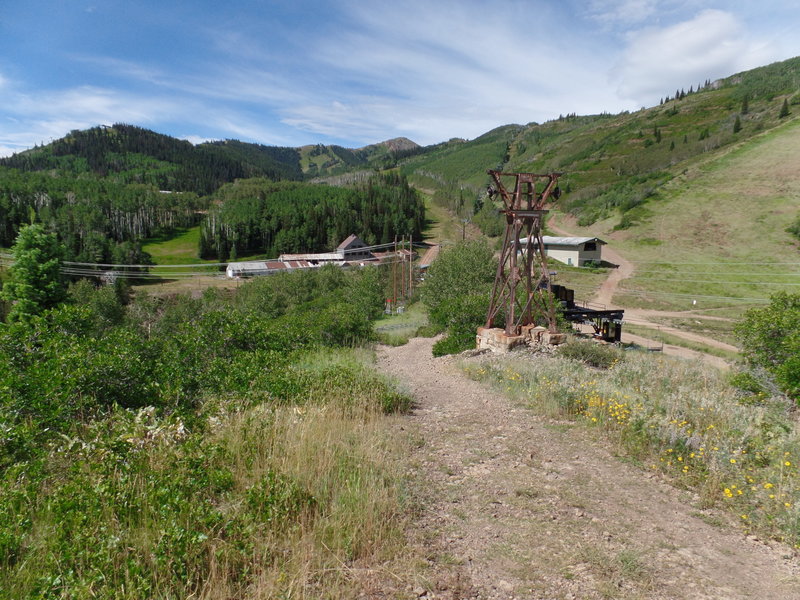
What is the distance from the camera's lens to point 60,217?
94.1m

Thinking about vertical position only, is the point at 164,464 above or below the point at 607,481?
above

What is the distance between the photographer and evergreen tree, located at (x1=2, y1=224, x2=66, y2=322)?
2820cm

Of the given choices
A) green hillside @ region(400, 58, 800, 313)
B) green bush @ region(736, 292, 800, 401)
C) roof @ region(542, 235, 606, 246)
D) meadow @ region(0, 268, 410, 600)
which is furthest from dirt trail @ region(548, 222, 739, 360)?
meadow @ region(0, 268, 410, 600)

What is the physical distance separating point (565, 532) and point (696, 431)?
3.49 m

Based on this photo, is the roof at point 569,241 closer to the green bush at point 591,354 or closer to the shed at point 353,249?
the green bush at point 591,354

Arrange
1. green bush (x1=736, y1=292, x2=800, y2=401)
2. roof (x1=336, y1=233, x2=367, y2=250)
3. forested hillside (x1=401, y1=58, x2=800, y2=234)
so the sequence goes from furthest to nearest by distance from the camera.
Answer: roof (x1=336, y1=233, x2=367, y2=250) < forested hillside (x1=401, y1=58, x2=800, y2=234) < green bush (x1=736, y1=292, x2=800, y2=401)

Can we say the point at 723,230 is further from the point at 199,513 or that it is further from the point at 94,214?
the point at 94,214

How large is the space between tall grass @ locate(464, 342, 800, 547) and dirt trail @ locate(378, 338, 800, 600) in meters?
0.34

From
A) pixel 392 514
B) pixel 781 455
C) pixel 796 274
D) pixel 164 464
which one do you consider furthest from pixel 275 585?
pixel 796 274

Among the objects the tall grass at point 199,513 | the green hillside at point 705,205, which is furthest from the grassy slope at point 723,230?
the tall grass at point 199,513

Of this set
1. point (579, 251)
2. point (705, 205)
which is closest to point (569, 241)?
point (579, 251)

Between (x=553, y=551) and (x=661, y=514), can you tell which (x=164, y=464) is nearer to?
(x=553, y=551)

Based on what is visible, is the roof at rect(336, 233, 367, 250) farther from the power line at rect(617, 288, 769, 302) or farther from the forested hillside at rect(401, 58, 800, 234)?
the power line at rect(617, 288, 769, 302)

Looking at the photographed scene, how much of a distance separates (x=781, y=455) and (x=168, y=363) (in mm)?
8956
